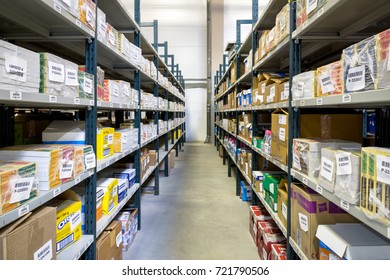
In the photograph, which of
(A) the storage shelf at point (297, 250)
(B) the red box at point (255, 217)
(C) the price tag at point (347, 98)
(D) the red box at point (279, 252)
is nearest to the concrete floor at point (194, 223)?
(B) the red box at point (255, 217)

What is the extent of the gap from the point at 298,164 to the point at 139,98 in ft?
6.60

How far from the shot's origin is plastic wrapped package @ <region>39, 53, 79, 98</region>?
49.8 inches

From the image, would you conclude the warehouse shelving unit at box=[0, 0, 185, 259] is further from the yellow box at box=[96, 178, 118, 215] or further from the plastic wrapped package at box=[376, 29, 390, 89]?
the plastic wrapped package at box=[376, 29, 390, 89]

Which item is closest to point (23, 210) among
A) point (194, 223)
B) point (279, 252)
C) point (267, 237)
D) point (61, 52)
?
point (279, 252)

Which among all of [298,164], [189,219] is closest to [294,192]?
[298,164]

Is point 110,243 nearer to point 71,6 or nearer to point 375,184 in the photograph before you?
point 71,6

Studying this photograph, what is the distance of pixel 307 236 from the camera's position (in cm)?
154

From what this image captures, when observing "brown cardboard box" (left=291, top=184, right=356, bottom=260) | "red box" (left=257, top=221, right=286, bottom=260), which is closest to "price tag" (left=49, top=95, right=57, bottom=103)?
"brown cardboard box" (left=291, top=184, right=356, bottom=260)

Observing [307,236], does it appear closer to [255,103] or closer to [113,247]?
[113,247]

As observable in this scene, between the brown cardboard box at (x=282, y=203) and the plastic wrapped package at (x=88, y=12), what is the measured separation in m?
1.77

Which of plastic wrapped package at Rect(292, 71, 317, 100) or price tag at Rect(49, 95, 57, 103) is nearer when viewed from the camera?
price tag at Rect(49, 95, 57, 103)

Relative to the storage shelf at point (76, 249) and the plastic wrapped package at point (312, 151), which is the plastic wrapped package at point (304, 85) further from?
the storage shelf at point (76, 249)

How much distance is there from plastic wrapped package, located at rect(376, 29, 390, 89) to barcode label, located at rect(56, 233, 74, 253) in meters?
1.69

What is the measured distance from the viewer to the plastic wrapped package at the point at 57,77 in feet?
4.15
